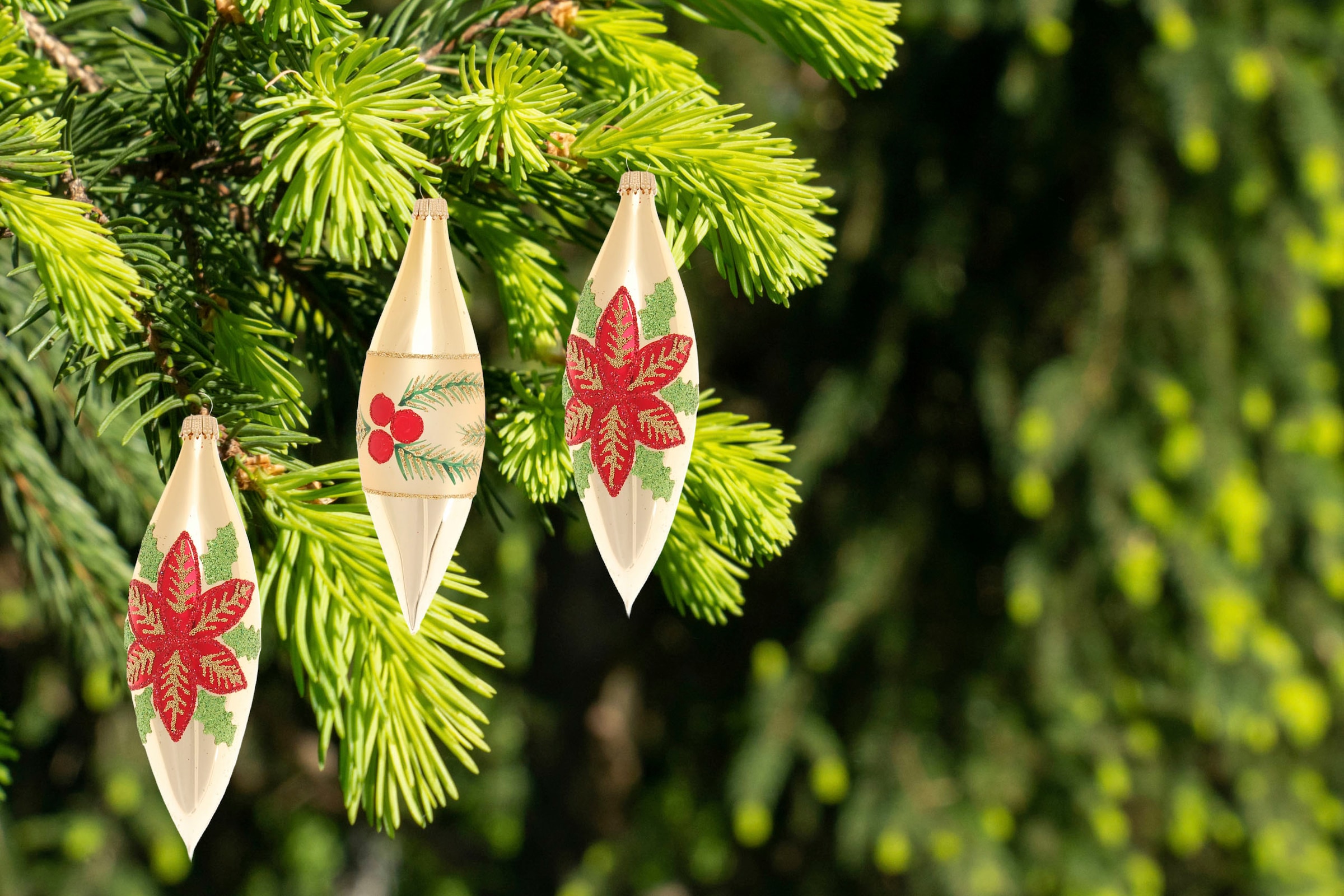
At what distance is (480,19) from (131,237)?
0.54ft

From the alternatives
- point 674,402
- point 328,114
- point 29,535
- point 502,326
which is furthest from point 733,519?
point 502,326

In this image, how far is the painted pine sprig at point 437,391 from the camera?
286mm

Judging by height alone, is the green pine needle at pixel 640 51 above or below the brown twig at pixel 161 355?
above

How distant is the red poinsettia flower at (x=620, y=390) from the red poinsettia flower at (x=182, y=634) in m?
0.11

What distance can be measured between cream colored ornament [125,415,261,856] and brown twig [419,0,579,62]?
0.65ft

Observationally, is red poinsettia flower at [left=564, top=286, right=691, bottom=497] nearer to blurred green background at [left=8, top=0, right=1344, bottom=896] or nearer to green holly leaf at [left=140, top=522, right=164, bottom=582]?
green holly leaf at [left=140, top=522, right=164, bottom=582]

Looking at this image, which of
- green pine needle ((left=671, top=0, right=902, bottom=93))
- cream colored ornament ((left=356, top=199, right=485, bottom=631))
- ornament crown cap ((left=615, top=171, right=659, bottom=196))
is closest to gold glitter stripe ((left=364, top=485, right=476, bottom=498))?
cream colored ornament ((left=356, top=199, right=485, bottom=631))

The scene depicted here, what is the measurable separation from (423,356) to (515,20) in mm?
189

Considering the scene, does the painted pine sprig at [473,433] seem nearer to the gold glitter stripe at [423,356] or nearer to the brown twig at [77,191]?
the gold glitter stripe at [423,356]

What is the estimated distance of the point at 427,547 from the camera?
11.6 inches

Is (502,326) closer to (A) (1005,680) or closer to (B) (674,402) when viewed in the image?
(A) (1005,680)

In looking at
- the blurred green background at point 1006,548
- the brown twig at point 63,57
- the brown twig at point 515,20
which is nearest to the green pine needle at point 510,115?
the brown twig at point 515,20

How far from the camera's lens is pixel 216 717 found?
296 millimetres

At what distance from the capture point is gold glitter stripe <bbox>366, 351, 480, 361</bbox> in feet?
0.94
